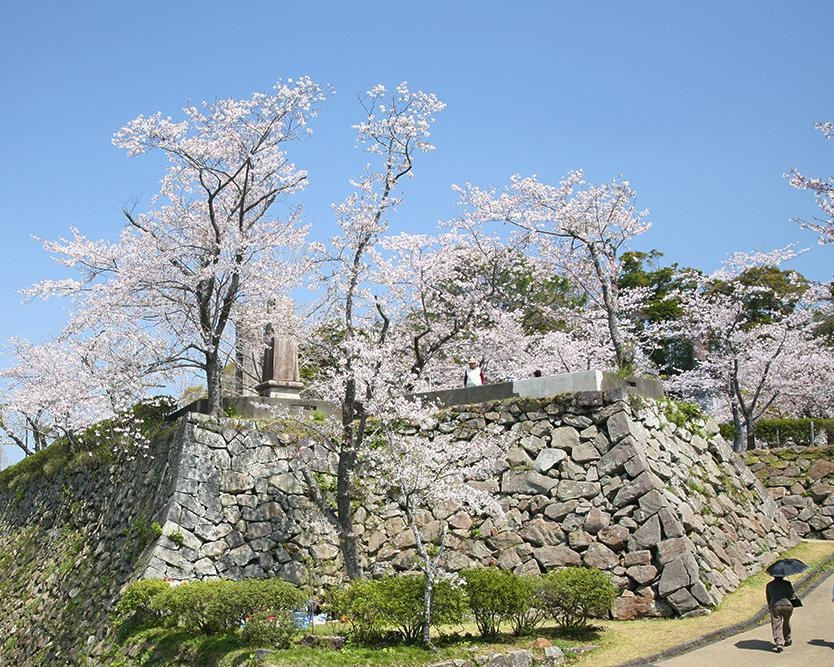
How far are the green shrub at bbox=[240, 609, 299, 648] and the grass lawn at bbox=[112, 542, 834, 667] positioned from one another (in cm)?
17

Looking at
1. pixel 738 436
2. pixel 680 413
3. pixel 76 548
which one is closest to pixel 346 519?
pixel 680 413

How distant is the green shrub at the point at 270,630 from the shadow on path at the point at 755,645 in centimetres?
591

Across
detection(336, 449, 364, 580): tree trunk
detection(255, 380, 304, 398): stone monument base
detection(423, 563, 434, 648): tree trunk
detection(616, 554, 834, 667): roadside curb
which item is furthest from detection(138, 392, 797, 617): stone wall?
detection(423, 563, 434, 648): tree trunk

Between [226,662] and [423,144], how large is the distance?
9.14 meters

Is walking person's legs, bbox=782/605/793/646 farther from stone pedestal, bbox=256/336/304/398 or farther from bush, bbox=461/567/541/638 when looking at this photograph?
stone pedestal, bbox=256/336/304/398

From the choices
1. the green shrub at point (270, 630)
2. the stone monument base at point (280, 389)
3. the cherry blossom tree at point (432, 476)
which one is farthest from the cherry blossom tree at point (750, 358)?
the green shrub at point (270, 630)

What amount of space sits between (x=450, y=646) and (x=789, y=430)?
2008 cm

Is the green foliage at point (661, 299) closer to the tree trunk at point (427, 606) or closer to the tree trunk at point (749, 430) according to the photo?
the tree trunk at point (749, 430)

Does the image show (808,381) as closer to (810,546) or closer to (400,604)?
(810,546)

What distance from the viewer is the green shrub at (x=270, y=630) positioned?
33.3 feet

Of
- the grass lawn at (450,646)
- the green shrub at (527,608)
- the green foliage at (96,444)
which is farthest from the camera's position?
the green foliage at (96,444)

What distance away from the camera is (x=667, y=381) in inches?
1213

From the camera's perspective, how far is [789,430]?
86.8ft

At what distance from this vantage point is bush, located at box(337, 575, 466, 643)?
10359mm
